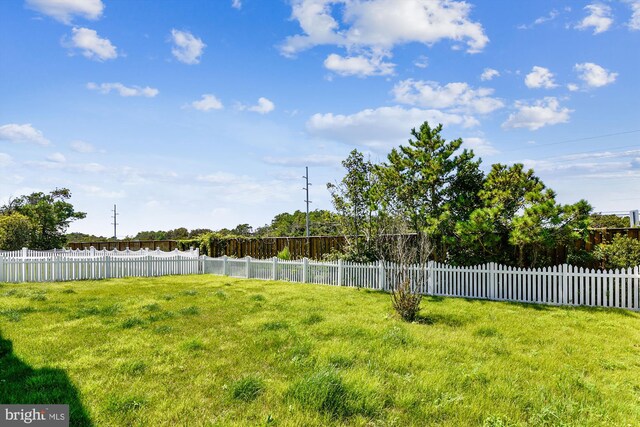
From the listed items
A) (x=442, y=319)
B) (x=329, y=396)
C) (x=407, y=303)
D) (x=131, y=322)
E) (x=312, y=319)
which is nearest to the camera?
(x=329, y=396)

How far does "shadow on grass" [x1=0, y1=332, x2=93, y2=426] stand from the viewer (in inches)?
136

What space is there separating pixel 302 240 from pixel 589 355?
14.9 m

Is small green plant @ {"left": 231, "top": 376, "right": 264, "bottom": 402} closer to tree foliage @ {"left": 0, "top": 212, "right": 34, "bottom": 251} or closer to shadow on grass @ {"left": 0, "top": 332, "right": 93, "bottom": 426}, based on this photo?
shadow on grass @ {"left": 0, "top": 332, "right": 93, "bottom": 426}

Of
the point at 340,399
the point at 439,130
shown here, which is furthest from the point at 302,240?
the point at 340,399

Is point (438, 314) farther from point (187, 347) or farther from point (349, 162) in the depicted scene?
point (349, 162)

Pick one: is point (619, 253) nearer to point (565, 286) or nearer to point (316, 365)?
point (565, 286)

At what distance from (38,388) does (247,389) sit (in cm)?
205

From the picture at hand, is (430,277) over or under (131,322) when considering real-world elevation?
over

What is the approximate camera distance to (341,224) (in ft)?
Answer: 48.5

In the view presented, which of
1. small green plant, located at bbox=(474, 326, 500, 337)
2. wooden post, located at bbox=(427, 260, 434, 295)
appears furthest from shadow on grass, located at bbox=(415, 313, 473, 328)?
wooden post, located at bbox=(427, 260, 434, 295)

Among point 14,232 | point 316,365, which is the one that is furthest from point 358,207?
point 14,232

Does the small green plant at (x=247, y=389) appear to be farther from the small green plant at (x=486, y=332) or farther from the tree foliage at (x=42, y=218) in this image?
the tree foliage at (x=42, y=218)

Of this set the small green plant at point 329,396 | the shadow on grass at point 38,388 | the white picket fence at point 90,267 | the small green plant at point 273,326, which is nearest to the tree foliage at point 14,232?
the white picket fence at point 90,267

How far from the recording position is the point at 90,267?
47.5 feet
